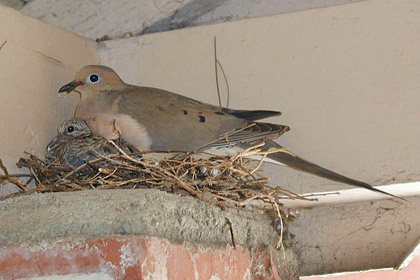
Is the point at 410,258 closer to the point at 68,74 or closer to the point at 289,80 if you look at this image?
the point at 289,80

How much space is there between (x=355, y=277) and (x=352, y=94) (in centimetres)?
62

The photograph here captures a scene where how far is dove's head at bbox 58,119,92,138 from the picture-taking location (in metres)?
2.30

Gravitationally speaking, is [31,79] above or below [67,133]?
above

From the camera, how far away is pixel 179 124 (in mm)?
2312

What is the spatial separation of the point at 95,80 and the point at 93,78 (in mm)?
11

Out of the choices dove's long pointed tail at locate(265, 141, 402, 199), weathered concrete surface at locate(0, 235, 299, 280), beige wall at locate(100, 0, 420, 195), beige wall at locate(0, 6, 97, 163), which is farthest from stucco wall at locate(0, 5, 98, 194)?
dove's long pointed tail at locate(265, 141, 402, 199)

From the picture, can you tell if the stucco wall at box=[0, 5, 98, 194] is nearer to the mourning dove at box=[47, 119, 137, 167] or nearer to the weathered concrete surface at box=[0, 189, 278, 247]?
the mourning dove at box=[47, 119, 137, 167]

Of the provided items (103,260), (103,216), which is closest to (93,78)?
(103,216)

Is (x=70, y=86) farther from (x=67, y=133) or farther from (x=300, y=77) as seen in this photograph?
(x=300, y=77)

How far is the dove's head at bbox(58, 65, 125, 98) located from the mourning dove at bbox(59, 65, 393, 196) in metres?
0.07

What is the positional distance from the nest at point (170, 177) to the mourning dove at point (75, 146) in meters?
0.10

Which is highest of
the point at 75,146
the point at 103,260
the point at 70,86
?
the point at 70,86

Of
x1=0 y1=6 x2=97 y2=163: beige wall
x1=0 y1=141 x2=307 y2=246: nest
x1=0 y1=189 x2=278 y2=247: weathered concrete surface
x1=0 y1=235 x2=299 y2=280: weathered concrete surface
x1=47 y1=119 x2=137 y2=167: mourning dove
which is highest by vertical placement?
x1=0 y1=6 x2=97 y2=163: beige wall

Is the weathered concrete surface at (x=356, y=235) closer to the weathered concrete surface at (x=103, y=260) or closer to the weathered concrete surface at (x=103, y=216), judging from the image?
the weathered concrete surface at (x=103, y=216)
